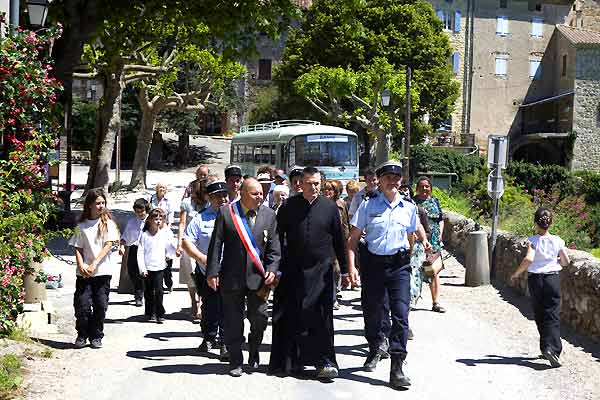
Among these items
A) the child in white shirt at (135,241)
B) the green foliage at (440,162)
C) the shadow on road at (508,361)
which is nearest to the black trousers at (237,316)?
the shadow on road at (508,361)

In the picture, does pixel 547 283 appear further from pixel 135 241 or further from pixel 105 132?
pixel 105 132

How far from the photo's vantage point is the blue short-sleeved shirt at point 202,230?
8992mm

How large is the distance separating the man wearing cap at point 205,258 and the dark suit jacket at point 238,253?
770 millimetres

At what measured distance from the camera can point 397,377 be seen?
755 cm

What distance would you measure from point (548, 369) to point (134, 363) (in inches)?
157

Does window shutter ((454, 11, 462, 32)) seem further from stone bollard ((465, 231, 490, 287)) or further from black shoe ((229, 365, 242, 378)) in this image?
black shoe ((229, 365, 242, 378))

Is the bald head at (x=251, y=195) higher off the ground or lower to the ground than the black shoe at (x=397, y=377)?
higher

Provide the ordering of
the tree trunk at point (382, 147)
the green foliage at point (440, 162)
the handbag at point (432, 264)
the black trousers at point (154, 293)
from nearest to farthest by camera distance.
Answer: the black trousers at point (154, 293), the handbag at point (432, 264), the green foliage at point (440, 162), the tree trunk at point (382, 147)

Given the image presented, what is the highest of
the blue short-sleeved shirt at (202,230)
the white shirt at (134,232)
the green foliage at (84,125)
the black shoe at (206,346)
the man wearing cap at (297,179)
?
the green foliage at (84,125)

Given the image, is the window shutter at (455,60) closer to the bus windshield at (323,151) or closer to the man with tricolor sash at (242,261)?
the bus windshield at (323,151)

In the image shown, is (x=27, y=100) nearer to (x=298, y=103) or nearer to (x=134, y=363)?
(x=134, y=363)

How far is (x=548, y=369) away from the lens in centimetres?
858

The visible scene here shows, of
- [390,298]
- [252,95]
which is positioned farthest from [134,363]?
[252,95]

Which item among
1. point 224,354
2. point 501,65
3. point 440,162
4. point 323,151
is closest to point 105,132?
point 323,151
